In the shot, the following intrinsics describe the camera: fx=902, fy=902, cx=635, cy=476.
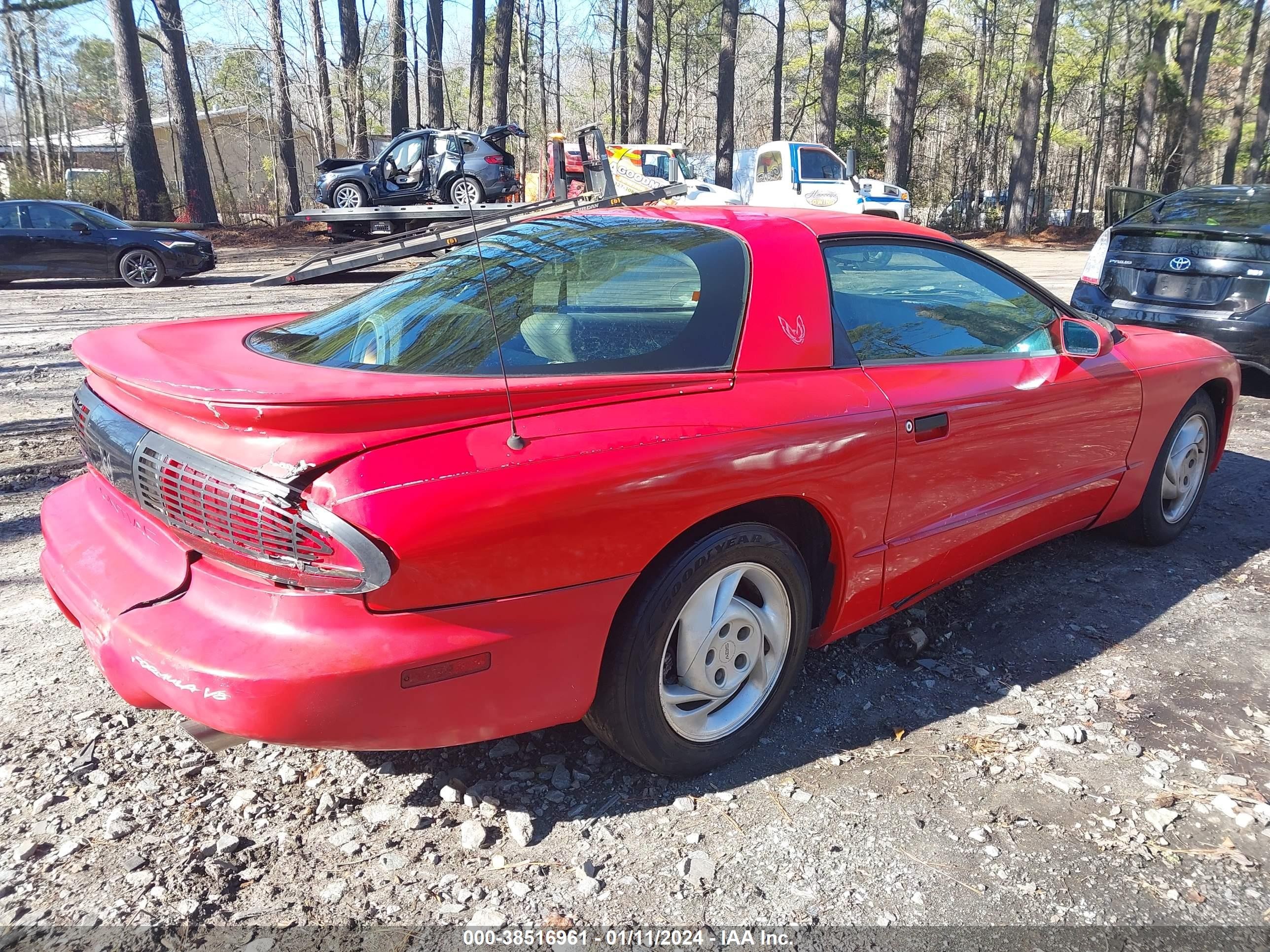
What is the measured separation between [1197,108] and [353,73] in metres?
25.9

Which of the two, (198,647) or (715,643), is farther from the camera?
(715,643)

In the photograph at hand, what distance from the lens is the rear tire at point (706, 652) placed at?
231cm

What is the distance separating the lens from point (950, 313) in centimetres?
339

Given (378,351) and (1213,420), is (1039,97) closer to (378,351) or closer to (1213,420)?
(1213,420)

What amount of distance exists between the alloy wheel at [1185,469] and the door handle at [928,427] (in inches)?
73.5

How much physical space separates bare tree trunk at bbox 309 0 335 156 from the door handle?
25.4 metres

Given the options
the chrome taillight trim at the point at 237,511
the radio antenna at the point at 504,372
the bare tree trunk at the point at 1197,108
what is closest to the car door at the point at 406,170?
the radio antenna at the point at 504,372

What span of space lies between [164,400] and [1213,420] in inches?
182

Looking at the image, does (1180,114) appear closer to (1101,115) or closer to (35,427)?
(1101,115)

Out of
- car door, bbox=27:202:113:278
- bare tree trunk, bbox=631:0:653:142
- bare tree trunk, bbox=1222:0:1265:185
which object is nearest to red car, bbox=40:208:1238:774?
car door, bbox=27:202:113:278

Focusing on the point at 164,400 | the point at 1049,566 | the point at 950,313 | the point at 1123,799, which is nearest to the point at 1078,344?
the point at 950,313

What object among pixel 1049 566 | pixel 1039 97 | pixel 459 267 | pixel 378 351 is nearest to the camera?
pixel 378 351

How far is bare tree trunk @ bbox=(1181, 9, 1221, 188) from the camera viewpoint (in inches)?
1134

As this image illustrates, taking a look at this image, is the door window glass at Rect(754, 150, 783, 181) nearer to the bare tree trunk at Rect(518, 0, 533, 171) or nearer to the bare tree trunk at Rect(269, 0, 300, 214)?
the bare tree trunk at Rect(269, 0, 300, 214)
